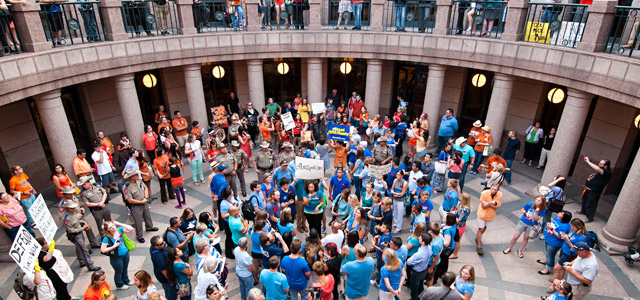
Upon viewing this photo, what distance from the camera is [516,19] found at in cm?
1211

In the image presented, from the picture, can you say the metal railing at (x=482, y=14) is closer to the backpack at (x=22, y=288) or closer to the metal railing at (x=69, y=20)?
the metal railing at (x=69, y=20)

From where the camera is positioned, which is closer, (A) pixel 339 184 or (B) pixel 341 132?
(A) pixel 339 184

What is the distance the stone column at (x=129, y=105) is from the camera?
1283cm

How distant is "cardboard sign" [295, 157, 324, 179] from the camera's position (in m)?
9.60

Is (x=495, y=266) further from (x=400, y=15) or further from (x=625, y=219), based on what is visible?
(x=400, y=15)

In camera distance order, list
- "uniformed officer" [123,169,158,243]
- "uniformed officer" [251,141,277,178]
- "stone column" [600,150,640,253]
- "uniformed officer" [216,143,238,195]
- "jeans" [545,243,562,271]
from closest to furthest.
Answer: "jeans" [545,243,562,271] → "uniformed officer" [123,169,158,243] → "stone column" [600,150,640,253] → "uniformed officer" [216,143,238,195] → "uniformed officer" [251,141,277,178]

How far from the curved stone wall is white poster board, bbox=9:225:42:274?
4905 mm

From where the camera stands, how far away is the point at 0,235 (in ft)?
29.8

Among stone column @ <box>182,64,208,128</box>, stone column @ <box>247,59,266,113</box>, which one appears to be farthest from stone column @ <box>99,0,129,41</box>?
stone column @ <box>247,59,266,113</box>

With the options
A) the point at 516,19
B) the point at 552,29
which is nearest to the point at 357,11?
the point at 516,19

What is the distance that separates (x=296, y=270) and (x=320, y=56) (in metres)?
10.9

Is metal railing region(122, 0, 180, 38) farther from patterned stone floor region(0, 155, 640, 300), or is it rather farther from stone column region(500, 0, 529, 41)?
stone column region(500, 0, 529, 41)

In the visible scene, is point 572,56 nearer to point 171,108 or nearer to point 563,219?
point 563,219

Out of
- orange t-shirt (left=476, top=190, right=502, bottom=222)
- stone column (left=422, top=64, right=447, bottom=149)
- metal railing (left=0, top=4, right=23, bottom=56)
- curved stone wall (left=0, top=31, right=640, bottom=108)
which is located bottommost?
orange t-shirt (left=476, top=190, right=502, bottom=222)
